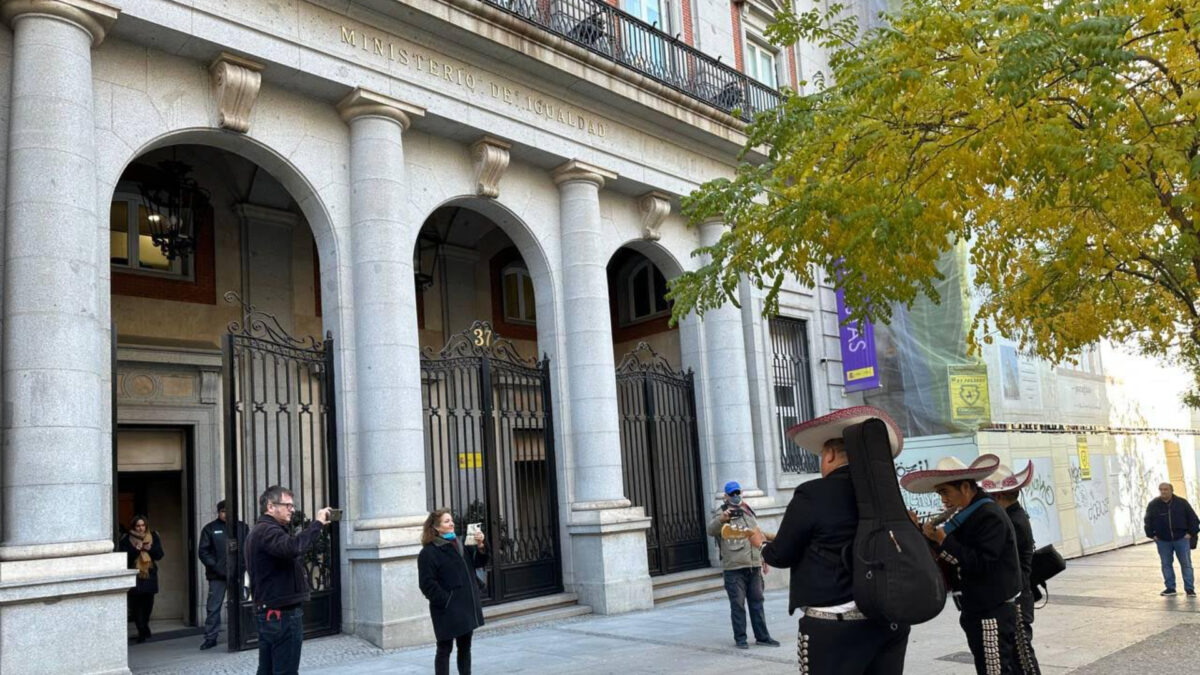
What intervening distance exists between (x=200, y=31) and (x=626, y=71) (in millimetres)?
6298

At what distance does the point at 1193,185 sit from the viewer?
23.5 ft

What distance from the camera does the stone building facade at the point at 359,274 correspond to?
27.6 ft

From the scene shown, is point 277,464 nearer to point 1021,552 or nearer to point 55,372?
point 55,372

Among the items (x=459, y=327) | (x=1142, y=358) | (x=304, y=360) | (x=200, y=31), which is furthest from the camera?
(x=1142, y=358)

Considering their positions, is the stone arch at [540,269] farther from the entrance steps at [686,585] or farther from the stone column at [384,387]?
the entrance steps at [686,585]

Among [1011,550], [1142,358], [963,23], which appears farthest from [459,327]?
[1142,358]

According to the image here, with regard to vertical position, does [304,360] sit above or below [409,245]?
below

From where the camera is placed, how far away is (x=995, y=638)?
19.1ft

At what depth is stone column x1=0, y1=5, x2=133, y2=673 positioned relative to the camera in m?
7.82

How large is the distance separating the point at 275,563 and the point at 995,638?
15.6 feet

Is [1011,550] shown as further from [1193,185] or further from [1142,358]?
[1142,358]

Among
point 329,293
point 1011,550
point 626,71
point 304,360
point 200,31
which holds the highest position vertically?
point 626,71

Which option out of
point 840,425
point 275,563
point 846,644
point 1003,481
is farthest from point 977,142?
point 275,563

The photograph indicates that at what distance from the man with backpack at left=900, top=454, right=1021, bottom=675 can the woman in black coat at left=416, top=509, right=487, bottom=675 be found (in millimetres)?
3656
